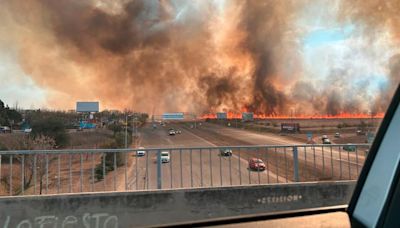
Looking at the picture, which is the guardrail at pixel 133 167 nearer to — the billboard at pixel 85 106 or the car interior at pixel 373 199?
the car interior at pixel 373 199

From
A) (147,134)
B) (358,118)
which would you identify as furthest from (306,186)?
(147,134)

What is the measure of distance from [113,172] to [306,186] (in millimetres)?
3361

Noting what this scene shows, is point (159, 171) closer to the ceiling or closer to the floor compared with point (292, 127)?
closer to the floor

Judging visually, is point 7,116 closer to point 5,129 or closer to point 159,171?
point 5,129

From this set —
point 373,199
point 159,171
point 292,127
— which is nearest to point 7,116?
point 159,171

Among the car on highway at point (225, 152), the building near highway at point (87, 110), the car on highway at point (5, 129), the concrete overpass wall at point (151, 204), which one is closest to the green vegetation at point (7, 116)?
the car on highway at point (5, 129)

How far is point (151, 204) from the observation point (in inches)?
187

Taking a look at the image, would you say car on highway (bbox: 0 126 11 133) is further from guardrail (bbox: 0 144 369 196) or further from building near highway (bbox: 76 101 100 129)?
guardrail (bbox: 0 144 369 196)

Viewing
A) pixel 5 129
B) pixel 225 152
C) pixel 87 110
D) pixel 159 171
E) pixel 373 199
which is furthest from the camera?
pixel 5 129

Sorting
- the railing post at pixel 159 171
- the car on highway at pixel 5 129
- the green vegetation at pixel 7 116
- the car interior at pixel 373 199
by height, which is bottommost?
the railing post at pixel 159 171

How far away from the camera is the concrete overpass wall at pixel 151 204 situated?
4453mm

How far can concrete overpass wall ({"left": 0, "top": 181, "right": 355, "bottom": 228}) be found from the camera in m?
4.45

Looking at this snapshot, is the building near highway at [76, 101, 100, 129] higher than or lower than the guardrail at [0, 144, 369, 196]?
higher

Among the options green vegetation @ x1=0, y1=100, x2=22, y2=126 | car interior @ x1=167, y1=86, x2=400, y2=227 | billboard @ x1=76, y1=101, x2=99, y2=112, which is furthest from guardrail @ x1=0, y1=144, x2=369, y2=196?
green vegetation @ x1=0, y1=100, x2=22, y2=126
